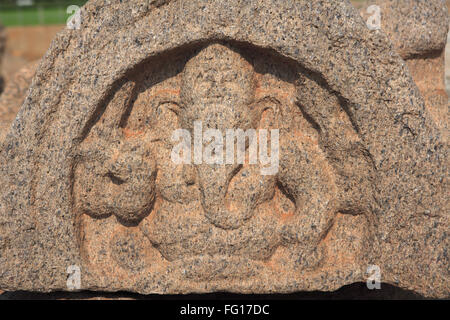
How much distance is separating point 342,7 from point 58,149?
48.2 inches

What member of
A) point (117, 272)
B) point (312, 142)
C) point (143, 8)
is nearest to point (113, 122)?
point (143, 8)

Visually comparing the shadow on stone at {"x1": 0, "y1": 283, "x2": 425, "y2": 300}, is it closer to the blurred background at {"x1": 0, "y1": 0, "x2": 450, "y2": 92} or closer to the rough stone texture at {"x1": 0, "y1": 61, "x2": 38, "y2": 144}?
the rough stone texture at {"x1": 0, "y1": 61, "x2": 38, "y2": 144}

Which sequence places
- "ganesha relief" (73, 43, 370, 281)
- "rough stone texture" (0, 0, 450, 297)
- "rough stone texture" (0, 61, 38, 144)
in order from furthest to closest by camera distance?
"rough stone texture" (0, 61, 38, 144), "ganesha relief" (73, 43, 370, 281), "rough stone texture" (0, 0, 450, 297)

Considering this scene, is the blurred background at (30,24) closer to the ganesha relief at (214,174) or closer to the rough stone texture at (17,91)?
the rough stone texture at (17,91)

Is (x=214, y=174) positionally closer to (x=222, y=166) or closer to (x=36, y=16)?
(x=222, y=166)

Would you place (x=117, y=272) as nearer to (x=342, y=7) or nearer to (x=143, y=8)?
(x=143, y=8)

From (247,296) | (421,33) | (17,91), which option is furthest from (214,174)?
(17,91)

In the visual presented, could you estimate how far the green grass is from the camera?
23.8ft

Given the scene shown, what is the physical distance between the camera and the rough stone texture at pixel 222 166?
1731 millimetres

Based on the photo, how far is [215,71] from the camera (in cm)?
179

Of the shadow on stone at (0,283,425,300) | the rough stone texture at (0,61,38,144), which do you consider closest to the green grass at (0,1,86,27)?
the rough stone texture at (0,61,38,144)

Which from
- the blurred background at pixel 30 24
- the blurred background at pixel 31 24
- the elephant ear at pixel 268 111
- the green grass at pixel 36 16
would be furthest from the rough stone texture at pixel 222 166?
the green grass at pixel 36 16

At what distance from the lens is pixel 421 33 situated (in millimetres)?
1962

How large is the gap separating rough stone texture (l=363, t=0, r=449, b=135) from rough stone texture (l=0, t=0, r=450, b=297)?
11.0 inches
